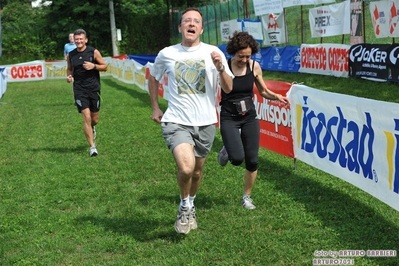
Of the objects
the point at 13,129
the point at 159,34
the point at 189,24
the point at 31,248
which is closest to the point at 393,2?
the point at 13,129

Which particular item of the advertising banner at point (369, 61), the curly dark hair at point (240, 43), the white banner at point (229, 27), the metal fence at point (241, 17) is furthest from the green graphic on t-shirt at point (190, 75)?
the white banner at point (229, 27)

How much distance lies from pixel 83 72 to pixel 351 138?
552cm

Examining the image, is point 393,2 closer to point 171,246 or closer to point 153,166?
point 153,166

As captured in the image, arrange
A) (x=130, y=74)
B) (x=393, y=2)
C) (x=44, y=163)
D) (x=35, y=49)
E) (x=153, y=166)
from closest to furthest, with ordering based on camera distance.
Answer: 1. (x=153, y=166)
2. (x=44, y=163)
3. (x=393, y=2)
4. (x=130, y=74)
5. (x=35, y=49)

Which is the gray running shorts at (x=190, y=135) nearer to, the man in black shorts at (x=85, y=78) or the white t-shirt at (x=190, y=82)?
the white t-shirt at (x=190, y=82)

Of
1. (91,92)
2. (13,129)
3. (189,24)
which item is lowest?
(13,129)

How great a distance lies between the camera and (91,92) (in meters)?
10.4

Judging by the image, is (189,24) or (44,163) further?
(44,163)

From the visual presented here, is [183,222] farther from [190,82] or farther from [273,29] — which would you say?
[273,29]

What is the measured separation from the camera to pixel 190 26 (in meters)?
5.51

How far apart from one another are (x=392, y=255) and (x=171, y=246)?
192 cm

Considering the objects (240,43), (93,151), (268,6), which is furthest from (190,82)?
(268,6)

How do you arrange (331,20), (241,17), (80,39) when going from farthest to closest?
(241,17) < (331,20) < (80,39)

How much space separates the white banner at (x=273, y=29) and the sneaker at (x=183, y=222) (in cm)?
1980
